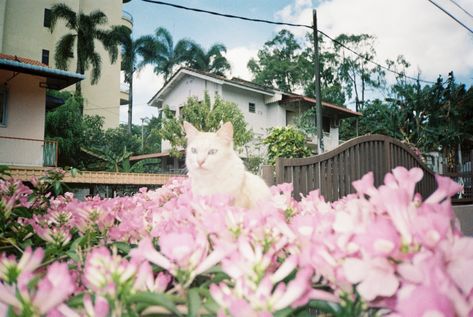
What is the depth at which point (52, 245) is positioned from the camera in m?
0.93

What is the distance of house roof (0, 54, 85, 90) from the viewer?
430 inches

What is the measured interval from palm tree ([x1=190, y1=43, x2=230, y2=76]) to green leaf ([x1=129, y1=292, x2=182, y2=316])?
102ft

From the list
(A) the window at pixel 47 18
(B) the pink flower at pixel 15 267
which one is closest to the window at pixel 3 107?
(B) the pink flower at pixel 15 267

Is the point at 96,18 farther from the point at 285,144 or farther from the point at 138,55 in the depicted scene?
the point at 285,144

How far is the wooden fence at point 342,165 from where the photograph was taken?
4336 mm

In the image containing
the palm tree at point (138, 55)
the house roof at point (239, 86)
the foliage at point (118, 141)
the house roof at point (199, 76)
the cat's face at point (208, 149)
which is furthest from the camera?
the palm tree at point (138, 55)

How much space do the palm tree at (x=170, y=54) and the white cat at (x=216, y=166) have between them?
30415 mm

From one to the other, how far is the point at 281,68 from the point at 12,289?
3151 centimetres

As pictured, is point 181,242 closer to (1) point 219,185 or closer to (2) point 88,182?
(1) point 219,185

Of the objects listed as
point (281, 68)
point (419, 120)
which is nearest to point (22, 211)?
point (419, 120)

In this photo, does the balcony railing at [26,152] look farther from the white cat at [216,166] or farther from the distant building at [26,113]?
the white cat at [216,166]

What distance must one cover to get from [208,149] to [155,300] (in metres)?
1.91

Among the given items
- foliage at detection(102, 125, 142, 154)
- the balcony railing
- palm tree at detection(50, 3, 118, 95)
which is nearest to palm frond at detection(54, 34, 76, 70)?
palm tree at detection(50, 3, 118, 95)

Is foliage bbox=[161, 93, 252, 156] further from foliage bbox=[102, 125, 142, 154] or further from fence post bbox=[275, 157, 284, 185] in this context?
fence post bbox=[275, 157, 284, 185]
